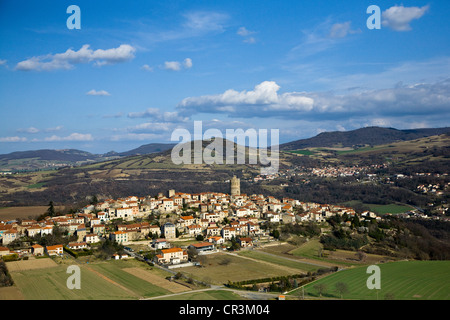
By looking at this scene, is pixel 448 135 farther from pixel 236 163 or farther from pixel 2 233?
pixel 2 233

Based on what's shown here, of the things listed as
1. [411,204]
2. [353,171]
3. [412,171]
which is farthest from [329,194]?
[353,171]

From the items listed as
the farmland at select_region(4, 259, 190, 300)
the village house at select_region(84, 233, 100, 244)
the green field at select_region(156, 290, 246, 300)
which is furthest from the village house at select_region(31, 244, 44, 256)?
the green field at select_region(156, 290, 246, 300)

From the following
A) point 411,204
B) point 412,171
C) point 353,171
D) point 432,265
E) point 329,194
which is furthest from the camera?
point 353,171

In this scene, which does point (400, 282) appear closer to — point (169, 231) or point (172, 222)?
point (169, 231)

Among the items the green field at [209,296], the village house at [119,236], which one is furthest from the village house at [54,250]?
the green field at [209,296]

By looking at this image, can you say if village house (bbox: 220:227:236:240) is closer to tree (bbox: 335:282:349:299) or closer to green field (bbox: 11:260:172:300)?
green field (bbox: 11:260:172:300)
